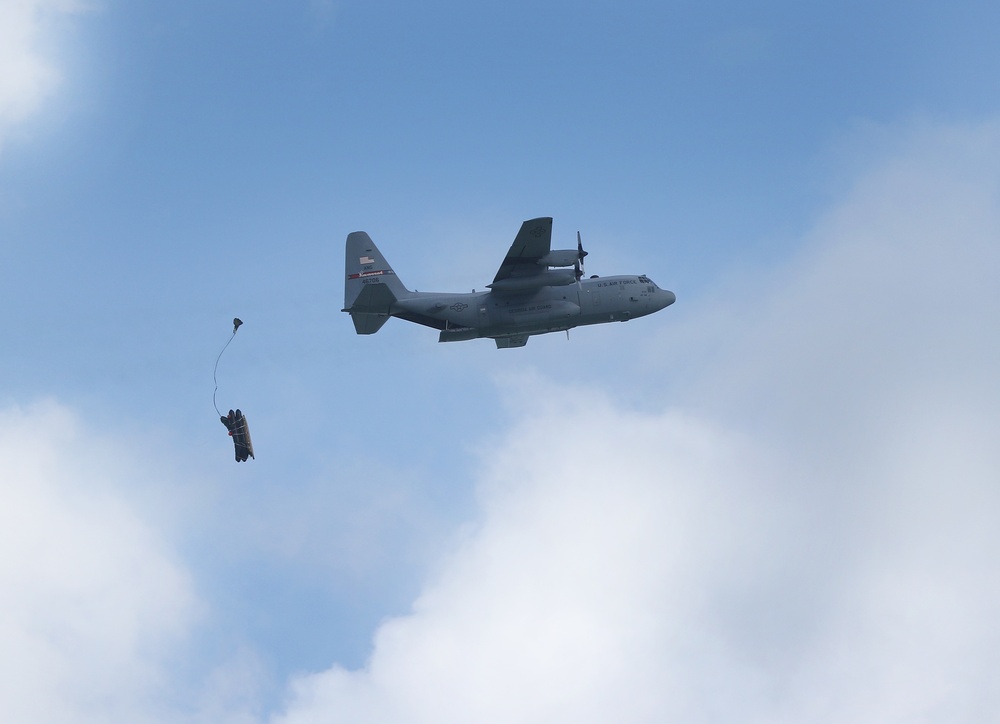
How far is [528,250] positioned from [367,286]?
8951 millimetres

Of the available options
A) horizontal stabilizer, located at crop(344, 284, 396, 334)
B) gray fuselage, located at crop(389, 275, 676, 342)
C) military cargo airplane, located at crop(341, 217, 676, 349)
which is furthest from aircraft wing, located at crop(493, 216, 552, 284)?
horizontal stabilizer, located at crop(344, 284, 396, 334)

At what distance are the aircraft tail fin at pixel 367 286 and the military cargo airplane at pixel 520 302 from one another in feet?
0.18

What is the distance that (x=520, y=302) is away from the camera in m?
52.7

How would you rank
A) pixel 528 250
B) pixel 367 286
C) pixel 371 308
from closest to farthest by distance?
pixel 528 250
pixel 367 286
pixel 371 308

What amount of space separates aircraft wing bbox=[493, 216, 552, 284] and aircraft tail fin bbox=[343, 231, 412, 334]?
620 cm

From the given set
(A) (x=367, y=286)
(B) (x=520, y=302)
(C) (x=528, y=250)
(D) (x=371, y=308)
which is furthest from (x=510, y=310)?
(A) (x=367, y=286)

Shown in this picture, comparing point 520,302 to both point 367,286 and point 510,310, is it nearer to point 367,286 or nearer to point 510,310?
point 510,310

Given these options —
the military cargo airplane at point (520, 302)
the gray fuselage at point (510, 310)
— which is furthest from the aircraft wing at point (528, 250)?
the gray fuselage at point (510, 310)

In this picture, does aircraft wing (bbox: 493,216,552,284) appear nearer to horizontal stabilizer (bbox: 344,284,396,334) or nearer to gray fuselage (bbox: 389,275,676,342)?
gray fuselage (bbox: 389,275,676,342)

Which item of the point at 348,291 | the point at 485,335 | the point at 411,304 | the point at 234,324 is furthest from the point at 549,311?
the point at 234,324

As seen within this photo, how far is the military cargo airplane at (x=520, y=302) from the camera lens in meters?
51.9

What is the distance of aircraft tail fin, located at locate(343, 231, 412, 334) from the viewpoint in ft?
172

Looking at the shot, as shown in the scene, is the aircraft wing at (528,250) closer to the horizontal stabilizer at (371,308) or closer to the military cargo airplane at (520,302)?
the military cargo airplane at (520,302)

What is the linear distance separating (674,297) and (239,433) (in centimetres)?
2634
